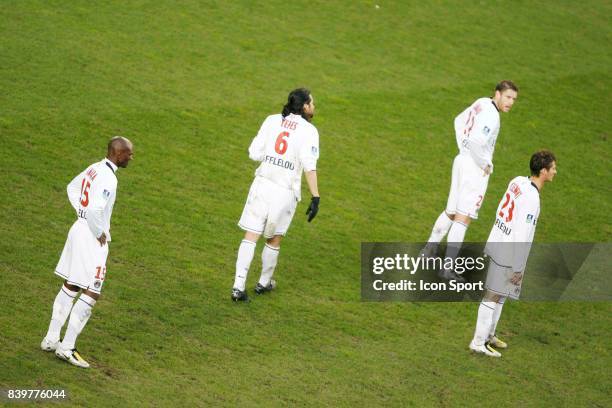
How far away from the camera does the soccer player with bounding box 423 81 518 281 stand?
1011 centimetres

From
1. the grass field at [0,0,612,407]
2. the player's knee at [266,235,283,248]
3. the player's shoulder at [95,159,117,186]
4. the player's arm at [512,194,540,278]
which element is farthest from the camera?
the player's knee at [266,235,283,248]

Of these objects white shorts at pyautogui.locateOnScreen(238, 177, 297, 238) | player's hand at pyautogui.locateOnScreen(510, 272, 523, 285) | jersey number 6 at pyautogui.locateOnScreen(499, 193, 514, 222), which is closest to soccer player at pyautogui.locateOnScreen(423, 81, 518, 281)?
jersey number 6 at pyautogui.locateOnScreen(499, 193, 514, 222)

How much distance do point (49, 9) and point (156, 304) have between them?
8.83 meters

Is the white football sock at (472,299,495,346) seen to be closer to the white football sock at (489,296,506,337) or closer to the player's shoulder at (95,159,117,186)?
the white football sock at (489,296,506,337)

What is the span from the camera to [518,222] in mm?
Result: 8547

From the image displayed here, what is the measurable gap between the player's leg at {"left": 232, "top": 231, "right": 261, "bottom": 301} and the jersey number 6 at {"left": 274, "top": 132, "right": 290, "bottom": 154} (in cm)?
94

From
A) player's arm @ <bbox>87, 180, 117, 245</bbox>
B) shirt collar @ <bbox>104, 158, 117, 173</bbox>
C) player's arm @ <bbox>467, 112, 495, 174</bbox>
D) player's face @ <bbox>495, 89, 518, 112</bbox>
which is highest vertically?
player's face @ <bbox>495, 89, 518, 112</bbox>

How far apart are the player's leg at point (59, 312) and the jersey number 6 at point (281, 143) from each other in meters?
2.63

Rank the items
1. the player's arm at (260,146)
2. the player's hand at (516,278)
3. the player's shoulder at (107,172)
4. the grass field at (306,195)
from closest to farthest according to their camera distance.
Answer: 1. the player's shoulder at (107,172)
2. the grass field at (306,195)
3. the player's hand at (516,278)
4. the player's arm at (260,146)

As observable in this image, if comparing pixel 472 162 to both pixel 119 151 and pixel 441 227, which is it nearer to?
pixel 441 227

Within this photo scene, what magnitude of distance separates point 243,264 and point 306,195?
329cm

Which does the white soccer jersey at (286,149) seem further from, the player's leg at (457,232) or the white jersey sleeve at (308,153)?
the player's leg at (457,232)

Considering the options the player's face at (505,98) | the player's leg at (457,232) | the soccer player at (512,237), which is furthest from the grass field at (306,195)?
the player's face at (505,98)

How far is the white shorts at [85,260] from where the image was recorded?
760 centimetres
